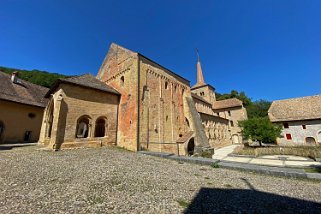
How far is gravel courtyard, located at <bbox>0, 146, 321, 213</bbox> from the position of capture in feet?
11.8

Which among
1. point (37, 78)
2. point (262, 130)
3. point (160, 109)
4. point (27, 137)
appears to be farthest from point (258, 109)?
point (37, 78)

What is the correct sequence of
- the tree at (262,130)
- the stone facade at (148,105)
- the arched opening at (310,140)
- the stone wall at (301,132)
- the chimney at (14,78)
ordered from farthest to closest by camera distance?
the arched opening at (310,140), the stone wall at (301,132), the tree at (262,130), the chimney at (14,78), the stone facade at (148,105)

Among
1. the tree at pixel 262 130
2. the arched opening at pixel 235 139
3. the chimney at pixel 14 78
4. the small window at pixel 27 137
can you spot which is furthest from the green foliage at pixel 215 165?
the arched opening at pixel 235 139

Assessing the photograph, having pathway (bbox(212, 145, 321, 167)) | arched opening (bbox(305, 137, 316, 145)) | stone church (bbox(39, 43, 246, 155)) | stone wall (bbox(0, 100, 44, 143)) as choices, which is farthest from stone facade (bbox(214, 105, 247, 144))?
stone wall (bbox(0, 100, 44, 143))

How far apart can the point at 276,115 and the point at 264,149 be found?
1478 cm

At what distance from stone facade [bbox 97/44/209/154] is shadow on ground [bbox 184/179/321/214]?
30.7ft

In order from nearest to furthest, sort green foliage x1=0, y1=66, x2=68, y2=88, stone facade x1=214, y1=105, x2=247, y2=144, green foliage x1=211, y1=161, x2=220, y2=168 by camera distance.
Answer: green foliage x1=211, y1=161, x2=220, y2=168
stone facade x1=214, y1=105, x2=247, y2=144
green foliage x1=0, y1=66, x2=68, y2=88

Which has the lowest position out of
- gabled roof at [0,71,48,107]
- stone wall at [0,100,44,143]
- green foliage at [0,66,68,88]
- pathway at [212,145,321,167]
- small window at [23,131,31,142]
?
pathway at [212,145,321,167]

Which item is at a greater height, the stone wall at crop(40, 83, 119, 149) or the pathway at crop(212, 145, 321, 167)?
the stone wall at crop(40, 83, 119, 149)

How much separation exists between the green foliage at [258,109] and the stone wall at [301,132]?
18.4 m

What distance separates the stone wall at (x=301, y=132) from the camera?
23.6 metres

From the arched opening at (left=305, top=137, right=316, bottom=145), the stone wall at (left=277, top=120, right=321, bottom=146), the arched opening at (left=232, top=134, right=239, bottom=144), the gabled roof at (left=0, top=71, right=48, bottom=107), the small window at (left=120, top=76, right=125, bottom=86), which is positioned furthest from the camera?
the arched opening at (left=232, top=134, right=239, bottom=144)

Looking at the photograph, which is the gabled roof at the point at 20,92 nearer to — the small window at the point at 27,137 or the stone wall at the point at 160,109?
the small window at the point at 27,137

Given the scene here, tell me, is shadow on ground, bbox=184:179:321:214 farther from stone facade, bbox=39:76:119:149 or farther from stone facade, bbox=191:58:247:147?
stone facade, bbox=191:58:247:147
